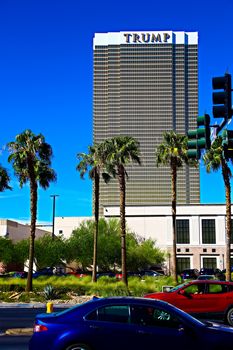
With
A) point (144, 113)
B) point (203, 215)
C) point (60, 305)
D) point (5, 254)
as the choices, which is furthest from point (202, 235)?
point (144, 113)

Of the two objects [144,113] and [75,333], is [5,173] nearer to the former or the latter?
[75,333]

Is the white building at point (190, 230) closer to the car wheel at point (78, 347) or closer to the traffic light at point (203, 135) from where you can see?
the traffic light at point (203, 135)

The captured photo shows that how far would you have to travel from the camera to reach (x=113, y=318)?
32.0 feet

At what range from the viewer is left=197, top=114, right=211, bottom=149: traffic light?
12828 mm

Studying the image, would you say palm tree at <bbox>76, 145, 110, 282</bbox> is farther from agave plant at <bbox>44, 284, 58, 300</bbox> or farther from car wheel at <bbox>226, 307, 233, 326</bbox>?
car wheel at <bbox>226, 307, 233, 326</bbox>

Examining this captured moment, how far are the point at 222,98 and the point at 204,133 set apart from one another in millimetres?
1604

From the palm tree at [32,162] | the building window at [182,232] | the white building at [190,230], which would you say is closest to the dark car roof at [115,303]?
the palm tree at [32,162]

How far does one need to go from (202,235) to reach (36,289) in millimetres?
46825

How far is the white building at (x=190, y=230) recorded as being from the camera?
77.6m

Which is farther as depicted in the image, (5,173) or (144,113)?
(144,113)

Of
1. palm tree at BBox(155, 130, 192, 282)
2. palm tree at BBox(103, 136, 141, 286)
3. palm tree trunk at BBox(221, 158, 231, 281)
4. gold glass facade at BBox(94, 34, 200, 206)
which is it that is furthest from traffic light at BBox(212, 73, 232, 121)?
gold glass facade at BBox(94, 34, 200, 206)

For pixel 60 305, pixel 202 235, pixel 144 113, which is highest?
pixel 144 113

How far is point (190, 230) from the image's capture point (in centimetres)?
7844

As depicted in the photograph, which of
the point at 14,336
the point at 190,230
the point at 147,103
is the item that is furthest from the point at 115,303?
the point at 147,103
